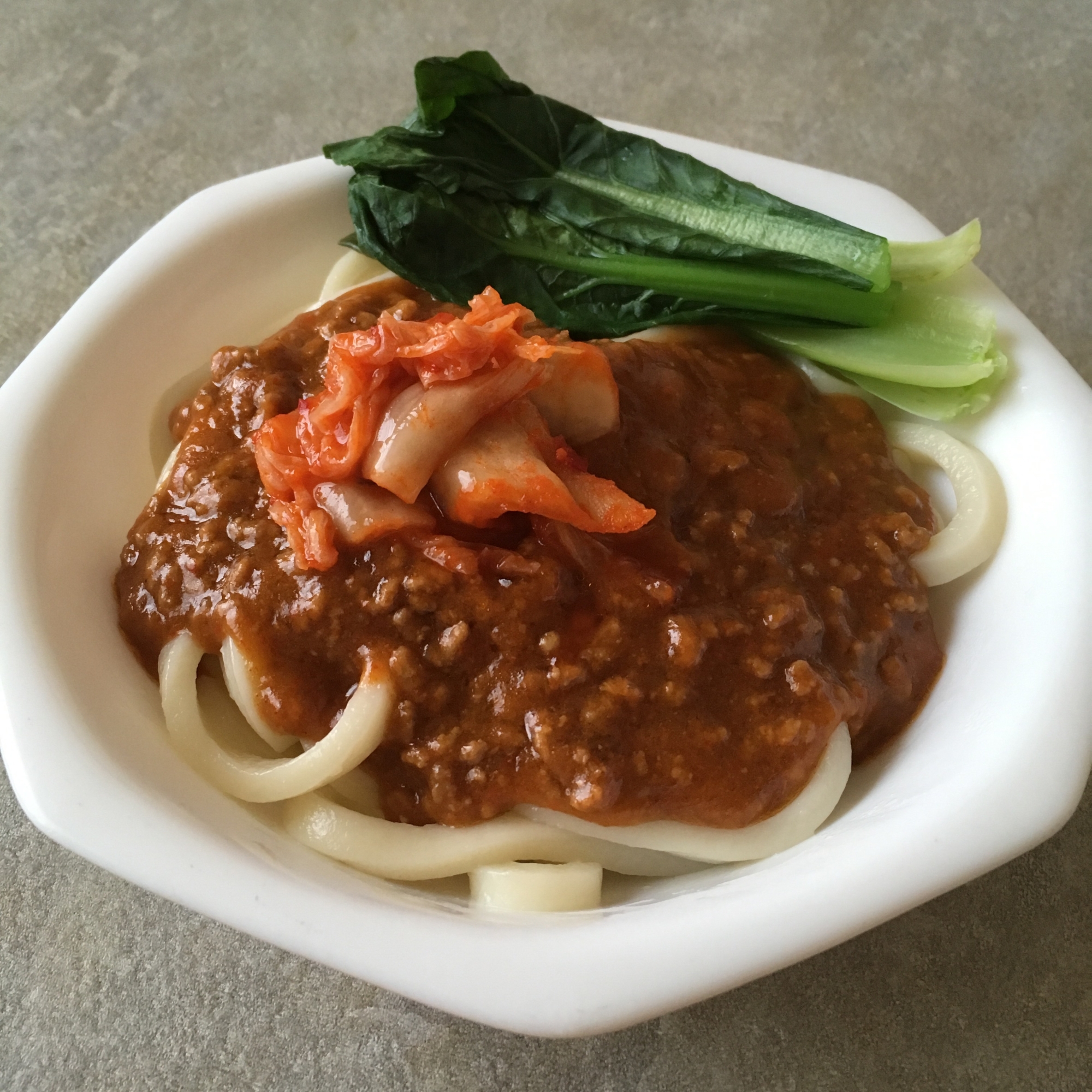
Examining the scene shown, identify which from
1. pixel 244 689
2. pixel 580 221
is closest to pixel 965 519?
pixel 580 221

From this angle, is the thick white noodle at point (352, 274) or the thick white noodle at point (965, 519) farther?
the thick white noodle at point (352, 274)

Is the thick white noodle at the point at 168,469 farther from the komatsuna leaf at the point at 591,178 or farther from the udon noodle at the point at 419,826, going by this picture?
the komatsuna leaf at the point at 591,178

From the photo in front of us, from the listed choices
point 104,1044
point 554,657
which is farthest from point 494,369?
point 104,1044

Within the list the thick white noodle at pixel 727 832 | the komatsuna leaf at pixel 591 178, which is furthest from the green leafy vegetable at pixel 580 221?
the thick white noodle at pixel 727 832

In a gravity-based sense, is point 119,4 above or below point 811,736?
above

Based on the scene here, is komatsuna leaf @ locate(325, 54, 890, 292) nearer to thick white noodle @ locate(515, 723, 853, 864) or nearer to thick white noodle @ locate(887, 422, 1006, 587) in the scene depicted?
thick white noodle @ locate(887, 422, 1006, 587)

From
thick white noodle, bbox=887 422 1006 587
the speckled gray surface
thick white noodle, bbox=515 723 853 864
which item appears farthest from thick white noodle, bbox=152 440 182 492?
thick white noodle, bbox=887 422 1006 587

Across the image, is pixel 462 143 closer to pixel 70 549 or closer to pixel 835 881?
pixel 70 549
